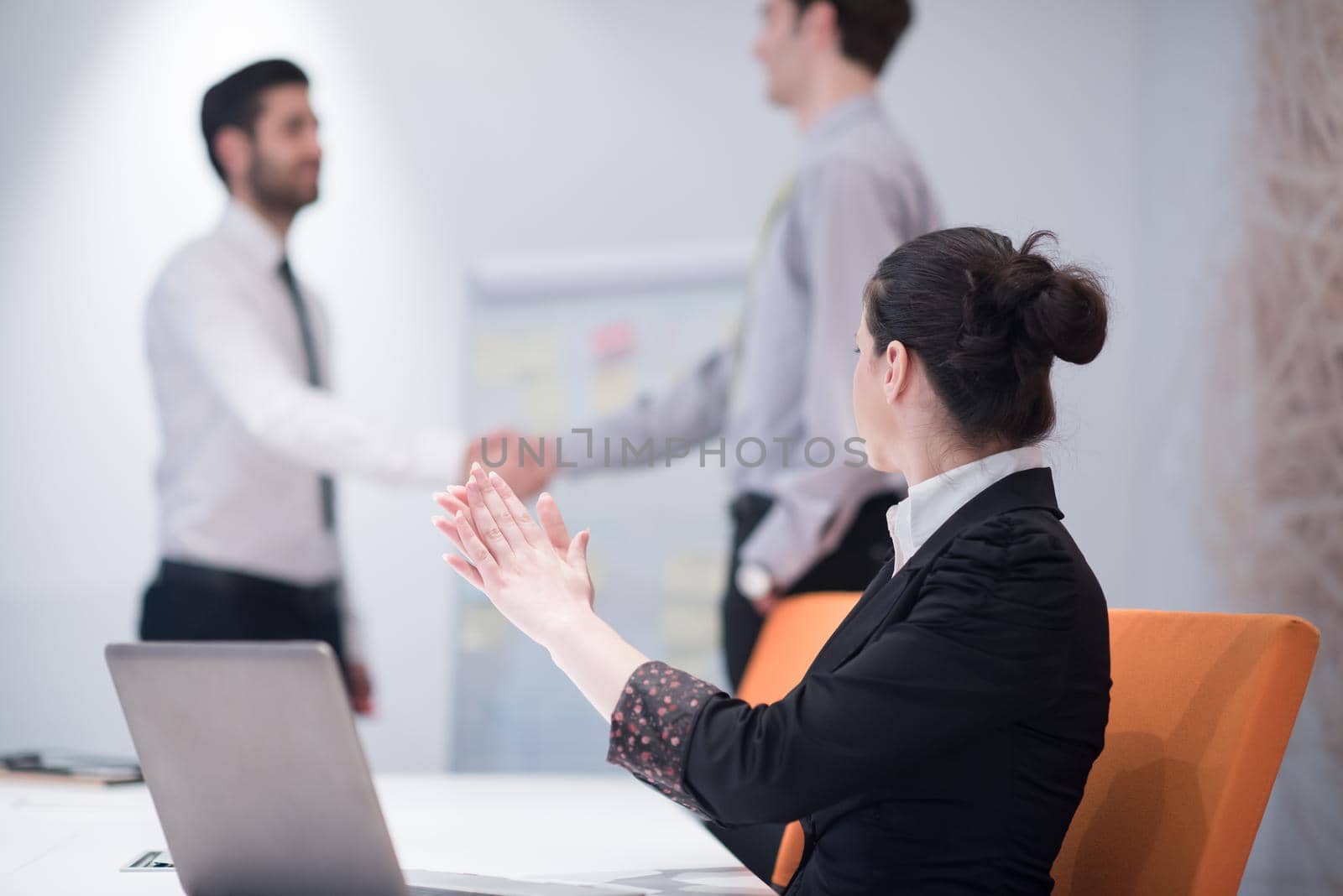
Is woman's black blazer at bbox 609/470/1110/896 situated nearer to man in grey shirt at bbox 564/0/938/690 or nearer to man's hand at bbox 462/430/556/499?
man in grey shirt at bbox 564/0/938/690

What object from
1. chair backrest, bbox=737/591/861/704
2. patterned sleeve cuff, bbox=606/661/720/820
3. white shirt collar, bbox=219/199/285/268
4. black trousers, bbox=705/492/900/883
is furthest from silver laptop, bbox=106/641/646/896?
white shirt collar, bbox=219/199/285/268

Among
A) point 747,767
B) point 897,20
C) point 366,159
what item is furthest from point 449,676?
point 747,767

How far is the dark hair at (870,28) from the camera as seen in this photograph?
3.19 m

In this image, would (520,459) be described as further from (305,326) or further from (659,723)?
(659,723)

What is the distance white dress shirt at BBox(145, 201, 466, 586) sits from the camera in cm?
330

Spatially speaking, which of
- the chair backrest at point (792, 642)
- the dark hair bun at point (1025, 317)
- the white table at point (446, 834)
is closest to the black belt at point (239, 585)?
the white table at point (446, 834)

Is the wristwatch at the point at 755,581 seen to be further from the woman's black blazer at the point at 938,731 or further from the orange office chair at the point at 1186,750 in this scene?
the woman's black blazer at the point at 938,731

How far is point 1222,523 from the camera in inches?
110

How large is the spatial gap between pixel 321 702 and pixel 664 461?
7.58 feet

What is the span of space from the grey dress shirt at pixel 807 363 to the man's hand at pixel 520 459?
0.23 ft

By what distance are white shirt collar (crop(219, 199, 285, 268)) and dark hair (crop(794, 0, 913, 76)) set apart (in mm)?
1584

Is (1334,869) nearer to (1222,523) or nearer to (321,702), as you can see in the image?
(1222,523)

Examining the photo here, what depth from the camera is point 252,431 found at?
10.8 feet

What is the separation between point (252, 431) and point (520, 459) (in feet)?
2.34
